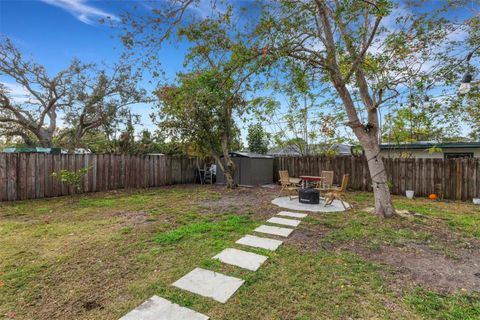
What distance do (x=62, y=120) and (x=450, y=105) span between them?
18.5 m

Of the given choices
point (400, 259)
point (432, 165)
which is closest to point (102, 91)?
point (400, 259)

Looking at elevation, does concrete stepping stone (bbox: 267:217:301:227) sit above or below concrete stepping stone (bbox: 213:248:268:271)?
below

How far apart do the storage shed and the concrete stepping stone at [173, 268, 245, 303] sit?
27.8ft

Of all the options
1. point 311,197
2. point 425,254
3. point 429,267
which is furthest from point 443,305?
point 311,197

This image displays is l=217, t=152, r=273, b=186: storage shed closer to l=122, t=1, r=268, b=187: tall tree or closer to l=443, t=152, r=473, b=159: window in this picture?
l=122, t=1, r=268, b=187: tall tree

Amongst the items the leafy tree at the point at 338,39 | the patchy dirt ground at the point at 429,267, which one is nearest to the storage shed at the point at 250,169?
the leafy tree at the point at 338,39

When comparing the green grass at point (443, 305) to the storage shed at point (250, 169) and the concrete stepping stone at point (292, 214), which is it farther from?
the storage shed at point (250, 169)

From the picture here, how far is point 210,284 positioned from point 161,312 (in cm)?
56

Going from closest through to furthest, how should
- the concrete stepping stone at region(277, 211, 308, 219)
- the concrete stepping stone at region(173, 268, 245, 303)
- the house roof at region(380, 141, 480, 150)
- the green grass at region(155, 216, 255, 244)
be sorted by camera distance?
1. the concrete stepping stone at region(173, 268, 245, 303)
2. the green grass at region(155, 216, 255, 244)
3. the concrete stepping stone at region(277, 211, 308, 219)
4. the house roof at region(380, 141, 480, 150)

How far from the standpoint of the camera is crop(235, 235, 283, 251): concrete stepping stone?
338 cm

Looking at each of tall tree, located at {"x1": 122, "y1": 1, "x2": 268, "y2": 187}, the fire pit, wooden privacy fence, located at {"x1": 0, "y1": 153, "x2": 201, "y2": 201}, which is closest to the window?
the fire pit

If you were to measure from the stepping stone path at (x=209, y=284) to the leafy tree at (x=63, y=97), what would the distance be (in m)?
12.2

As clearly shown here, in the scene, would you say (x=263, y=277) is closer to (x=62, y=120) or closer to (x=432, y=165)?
(x=432, y=165)

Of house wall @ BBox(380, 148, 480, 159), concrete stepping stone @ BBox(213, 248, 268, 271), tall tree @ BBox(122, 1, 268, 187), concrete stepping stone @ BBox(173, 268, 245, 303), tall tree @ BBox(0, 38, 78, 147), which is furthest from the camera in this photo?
tall tree @ BBox(0, 38, 78, 147)
